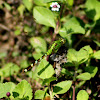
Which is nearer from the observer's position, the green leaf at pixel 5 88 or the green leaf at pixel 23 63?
the green leaf at pixel 5 88

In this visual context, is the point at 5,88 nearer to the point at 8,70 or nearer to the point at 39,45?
the point at 8,70

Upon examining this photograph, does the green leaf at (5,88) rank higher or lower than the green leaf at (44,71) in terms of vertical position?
lower

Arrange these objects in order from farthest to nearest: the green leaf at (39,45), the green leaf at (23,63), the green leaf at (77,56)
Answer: the green leaf at (23,63) → the green leaf at (39,45) → the green leaf at (77,56)

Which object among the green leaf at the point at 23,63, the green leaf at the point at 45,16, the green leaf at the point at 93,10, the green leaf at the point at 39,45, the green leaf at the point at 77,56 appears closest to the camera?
the green leaf at the point at 77,56

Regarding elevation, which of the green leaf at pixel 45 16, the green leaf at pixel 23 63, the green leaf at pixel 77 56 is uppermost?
the green leaf at pixel 45 16

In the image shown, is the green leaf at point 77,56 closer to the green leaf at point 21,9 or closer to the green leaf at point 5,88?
the green leaf at point 5,88

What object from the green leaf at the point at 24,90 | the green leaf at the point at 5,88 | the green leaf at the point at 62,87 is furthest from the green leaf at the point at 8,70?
the green leaf at the point at 62,87

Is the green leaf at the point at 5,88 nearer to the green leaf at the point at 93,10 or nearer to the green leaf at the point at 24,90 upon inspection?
the green leaf at the point at 24,90

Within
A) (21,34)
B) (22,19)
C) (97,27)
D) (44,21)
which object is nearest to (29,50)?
(21,34)

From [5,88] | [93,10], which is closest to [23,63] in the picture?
[5,88]

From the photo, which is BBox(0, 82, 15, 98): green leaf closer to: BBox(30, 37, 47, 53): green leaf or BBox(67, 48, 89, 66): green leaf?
BBox(67, 48, 89, 66): green leaf
